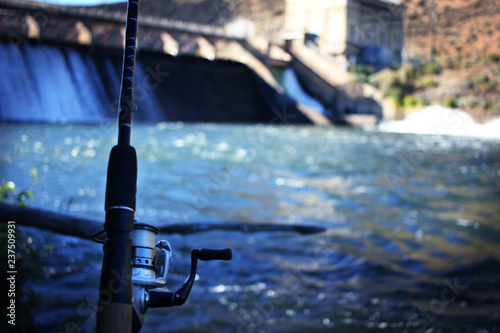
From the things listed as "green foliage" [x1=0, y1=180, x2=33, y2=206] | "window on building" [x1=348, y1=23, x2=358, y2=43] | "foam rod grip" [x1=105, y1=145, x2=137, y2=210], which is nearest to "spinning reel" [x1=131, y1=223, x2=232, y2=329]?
"foam rod grip" [x1=105, y1=145, x2=137, y2=210]

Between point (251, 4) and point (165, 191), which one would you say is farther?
point (251, 4)

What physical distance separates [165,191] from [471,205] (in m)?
4.89

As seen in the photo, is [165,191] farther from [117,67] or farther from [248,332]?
[117,67]

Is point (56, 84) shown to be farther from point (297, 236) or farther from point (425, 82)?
point (425, 82)

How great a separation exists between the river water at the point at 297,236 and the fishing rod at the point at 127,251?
225 cm

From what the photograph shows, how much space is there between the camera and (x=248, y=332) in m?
3.67

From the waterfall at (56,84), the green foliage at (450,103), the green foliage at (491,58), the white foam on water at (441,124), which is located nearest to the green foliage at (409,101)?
the white foam on water at (441,124)

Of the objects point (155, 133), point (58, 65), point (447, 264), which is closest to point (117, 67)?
point (58, 65)

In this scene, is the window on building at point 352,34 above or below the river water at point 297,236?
above

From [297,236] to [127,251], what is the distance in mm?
5420

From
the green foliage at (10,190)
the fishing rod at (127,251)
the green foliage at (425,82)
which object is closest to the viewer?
the fishing rod at (127,251)

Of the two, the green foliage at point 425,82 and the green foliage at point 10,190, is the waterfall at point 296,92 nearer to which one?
the green foliage at point 425,82

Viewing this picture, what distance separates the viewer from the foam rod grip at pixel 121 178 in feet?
3.47

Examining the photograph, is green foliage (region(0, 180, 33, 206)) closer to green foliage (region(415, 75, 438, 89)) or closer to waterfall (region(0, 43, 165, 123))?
waterfall (region(0, 43, 165, 123))
